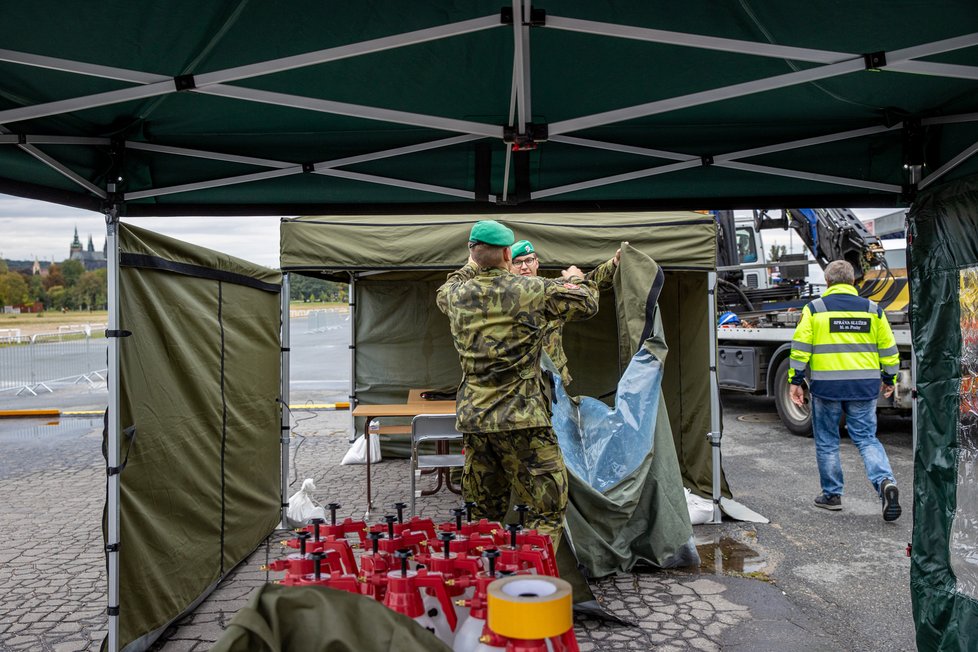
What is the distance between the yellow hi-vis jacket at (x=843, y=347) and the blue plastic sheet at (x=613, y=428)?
181 centimetres

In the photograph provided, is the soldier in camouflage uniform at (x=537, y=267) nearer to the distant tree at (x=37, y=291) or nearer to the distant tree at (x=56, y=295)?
the distant tree at (x=37, y=291)

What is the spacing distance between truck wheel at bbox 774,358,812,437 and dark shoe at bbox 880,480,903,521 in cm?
372

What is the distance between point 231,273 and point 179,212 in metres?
0.99

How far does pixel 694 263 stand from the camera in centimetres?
539

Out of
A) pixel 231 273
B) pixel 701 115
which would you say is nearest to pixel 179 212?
pixel 231 273

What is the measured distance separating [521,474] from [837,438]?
3536mm

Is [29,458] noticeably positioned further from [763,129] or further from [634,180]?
[763,129]

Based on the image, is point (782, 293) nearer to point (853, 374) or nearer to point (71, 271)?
point (853, 374)

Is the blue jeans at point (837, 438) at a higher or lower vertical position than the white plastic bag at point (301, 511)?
higher

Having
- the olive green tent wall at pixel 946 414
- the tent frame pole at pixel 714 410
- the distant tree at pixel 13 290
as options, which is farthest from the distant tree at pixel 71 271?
the olive green tent wall at pixel 946 414

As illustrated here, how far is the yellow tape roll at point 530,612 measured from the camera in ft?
→ 4.62

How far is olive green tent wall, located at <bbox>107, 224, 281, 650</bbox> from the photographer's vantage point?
11.3 feet

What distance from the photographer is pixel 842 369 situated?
225 inches

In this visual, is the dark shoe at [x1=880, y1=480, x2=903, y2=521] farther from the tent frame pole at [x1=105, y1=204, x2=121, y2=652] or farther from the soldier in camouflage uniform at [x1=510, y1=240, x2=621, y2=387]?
the tent frame pole at [x1=105, y1=204, x2=121, y2=652]
